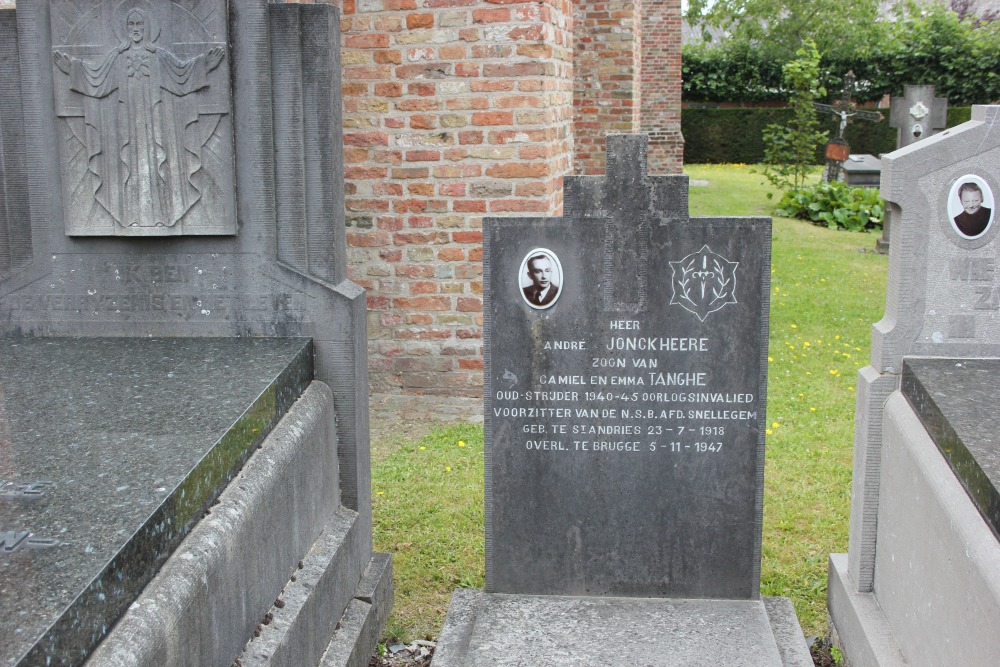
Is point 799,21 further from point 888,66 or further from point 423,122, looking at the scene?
point 423,122

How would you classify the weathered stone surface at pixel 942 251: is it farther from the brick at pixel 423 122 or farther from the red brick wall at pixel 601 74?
the red brick wall at pixel 601 74

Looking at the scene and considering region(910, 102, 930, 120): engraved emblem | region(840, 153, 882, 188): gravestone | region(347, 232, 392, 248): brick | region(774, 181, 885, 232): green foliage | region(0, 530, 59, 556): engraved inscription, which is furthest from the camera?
region(840, 153, 882, 188): gravestone

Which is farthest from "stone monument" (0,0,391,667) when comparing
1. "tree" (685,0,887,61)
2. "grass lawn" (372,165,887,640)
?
"tree" (685,0,887,61)

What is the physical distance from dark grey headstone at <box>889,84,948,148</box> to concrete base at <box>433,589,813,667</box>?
37.1 ft

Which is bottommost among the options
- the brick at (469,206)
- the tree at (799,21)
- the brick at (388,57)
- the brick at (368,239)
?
the brick at (368,239)

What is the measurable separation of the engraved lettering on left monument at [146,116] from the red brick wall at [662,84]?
50.2ft

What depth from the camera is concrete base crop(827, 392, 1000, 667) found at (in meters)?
2.47

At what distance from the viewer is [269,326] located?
375 cm

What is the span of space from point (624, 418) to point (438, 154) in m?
2.95

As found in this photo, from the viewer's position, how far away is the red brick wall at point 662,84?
18609 mm

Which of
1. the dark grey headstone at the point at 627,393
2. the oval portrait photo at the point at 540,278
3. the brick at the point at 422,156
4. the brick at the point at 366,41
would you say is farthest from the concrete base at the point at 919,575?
the brick at the point at 366,41

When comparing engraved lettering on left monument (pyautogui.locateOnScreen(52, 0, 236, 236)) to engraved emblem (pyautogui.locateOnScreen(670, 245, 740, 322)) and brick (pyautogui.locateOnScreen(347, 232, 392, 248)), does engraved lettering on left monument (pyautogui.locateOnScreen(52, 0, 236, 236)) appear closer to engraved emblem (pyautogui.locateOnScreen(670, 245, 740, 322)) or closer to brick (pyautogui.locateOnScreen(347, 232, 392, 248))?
engraved emblem (pyautogui.locateOnScreen(670, 245, 740, 322))

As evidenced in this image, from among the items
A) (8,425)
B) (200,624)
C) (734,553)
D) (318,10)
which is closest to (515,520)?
(734,553)

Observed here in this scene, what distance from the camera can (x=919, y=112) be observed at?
1322cm
